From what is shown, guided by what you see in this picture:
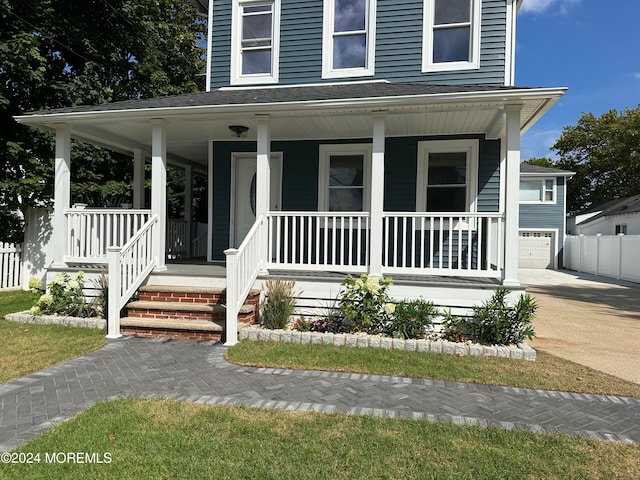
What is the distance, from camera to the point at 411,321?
17.6 ft

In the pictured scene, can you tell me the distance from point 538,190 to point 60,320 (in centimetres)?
2096

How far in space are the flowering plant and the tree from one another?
123 feet

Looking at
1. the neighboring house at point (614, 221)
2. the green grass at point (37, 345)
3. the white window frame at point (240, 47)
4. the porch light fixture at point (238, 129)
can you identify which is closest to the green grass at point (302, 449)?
the green grass at point (37, 345)

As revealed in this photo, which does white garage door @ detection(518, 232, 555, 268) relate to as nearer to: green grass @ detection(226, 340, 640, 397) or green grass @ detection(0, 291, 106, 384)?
green grass @ detection(226, 340, 640, 397)

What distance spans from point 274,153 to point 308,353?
4776 millimetres

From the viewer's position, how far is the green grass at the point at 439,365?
4117 mm

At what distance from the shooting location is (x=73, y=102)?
11695 millimetres

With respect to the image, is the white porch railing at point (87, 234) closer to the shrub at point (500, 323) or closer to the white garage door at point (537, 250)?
the shrub at point (500, 323)

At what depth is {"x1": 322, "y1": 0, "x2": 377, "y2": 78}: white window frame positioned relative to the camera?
26.2ft

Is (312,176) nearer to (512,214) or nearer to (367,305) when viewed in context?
(367,305)

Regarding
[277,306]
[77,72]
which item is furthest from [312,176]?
[77,72]

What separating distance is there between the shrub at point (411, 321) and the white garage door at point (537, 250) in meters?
17.3

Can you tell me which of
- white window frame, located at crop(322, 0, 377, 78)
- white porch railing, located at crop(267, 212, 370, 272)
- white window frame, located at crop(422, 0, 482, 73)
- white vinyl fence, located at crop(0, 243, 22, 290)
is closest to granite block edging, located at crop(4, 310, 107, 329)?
white porch railing, located at crop(267, 212, 370, 272)

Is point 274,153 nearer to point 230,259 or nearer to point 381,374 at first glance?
point 230,259
